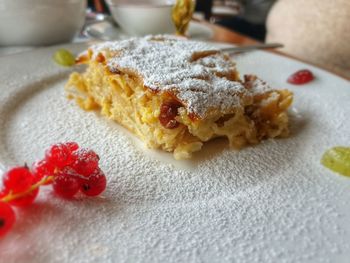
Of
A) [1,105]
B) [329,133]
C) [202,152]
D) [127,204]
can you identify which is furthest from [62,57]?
[329,133]

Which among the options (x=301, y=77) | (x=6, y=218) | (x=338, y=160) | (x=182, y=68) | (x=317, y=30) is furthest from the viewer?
(x=317, y=30)

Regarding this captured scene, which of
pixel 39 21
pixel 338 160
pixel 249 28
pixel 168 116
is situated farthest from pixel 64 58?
pixel 249 28

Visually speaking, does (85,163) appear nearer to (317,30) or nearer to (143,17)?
(143,17)

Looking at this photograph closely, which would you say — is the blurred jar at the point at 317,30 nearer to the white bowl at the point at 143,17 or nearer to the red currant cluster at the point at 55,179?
the white bowl at the point at 143,17

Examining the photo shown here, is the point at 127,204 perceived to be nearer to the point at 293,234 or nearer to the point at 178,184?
the point at 178,184

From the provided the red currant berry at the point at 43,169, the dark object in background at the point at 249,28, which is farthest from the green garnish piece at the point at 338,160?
the dark object in background at the point at 249,28

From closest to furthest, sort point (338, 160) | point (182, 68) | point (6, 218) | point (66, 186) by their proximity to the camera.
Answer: point (6, 218) → point (66, 186) → point (338, 160) → point (182, 68)

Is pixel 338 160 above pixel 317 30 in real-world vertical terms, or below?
above

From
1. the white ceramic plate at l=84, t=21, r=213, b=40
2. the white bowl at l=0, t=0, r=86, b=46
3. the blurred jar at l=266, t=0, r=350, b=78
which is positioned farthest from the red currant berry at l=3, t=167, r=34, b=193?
the blurred jar at l=266, t=0, r=350, b=78
